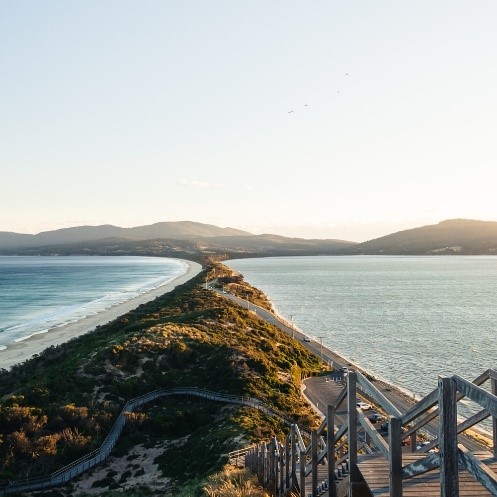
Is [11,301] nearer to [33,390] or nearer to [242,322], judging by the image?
[242,322]

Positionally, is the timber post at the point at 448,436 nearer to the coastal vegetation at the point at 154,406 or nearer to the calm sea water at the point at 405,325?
the coastal vegetation at the point at 154,406

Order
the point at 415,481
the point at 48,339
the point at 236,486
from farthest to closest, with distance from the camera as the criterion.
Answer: the point at 48,339, the point at 236,486, the point at 415,481

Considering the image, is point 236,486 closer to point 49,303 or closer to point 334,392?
point 334,392

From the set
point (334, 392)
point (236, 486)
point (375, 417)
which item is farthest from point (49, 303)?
point (236, 486)

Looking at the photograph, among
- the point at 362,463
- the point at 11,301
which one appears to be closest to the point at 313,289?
the point at 11,301

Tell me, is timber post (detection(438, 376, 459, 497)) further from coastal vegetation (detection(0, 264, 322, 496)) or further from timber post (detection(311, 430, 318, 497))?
coastal vegetation (detection(0, 264, 322, 496))

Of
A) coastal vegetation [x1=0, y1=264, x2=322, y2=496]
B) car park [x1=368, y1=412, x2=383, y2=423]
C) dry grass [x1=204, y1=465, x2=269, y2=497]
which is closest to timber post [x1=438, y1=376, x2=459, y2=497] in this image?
dry grass [x1=204, y1=465, x2=269, y2=497]
